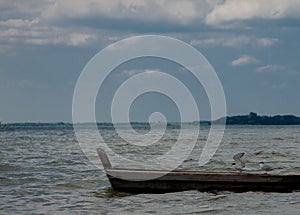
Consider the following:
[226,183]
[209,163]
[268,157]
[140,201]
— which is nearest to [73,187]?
[140,201]

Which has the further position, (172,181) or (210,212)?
(172,181)


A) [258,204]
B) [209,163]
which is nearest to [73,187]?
[258,204]

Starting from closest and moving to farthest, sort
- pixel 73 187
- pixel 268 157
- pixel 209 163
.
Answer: pixel 73 187
pixel 209 163
pixel 268 157

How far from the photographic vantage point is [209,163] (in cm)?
3572

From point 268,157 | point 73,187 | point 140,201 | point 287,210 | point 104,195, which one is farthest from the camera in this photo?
point 268,157

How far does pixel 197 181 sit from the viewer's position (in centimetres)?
2070

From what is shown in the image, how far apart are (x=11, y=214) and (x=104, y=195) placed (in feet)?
13.8

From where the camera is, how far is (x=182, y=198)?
65.7 ft

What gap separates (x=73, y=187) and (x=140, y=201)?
17.9 feet

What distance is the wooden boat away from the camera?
20.4m

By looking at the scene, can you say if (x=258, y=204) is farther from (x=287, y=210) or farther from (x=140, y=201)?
(x=140, y=201)

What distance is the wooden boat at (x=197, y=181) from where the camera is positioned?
20.4m

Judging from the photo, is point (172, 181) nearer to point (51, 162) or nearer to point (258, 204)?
point (258, 204)

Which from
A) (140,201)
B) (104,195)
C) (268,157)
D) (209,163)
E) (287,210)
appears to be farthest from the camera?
(268,157)
